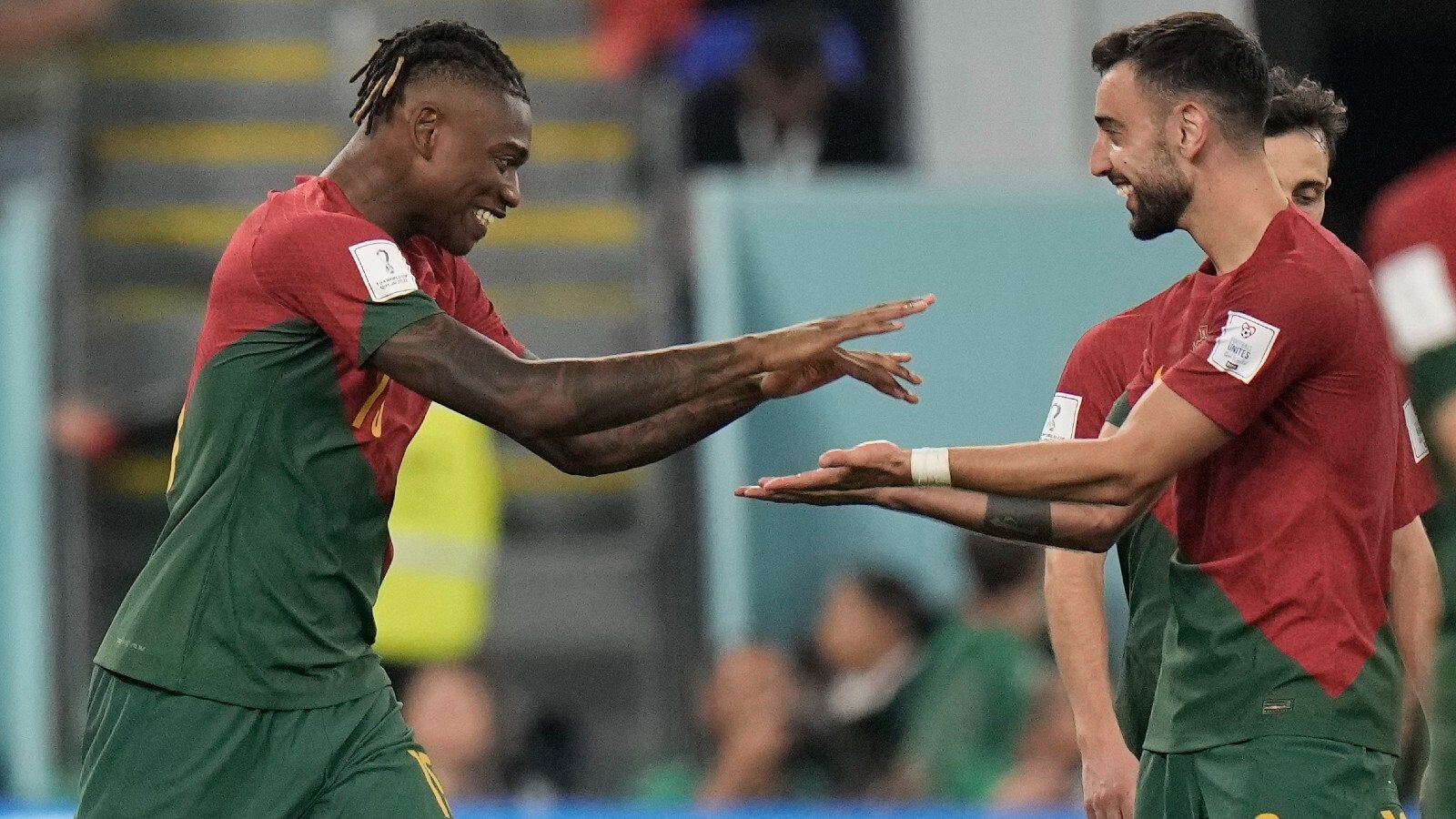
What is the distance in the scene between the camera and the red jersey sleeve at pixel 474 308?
14.0 feet

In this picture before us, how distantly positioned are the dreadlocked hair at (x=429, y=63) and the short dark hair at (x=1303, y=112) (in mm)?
1396

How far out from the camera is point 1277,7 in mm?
10367

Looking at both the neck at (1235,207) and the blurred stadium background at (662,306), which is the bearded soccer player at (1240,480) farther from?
the blurred stadium background at (662,306)

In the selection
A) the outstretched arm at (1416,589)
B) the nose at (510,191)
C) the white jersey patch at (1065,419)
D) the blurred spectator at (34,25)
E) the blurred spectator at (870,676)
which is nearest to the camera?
the nose at (510,191)

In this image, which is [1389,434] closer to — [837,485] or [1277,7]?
[837,485]

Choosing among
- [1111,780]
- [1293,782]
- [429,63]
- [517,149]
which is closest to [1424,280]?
[1293,782]

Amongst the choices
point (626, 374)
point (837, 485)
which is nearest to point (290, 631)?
point (626, 374)

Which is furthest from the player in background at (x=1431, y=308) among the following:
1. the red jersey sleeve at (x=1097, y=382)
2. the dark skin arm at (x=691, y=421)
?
the red jersey sleeve at (x=1097, y=382)

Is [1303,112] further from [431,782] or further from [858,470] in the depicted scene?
[431,782]

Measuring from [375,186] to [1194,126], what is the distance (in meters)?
1.39

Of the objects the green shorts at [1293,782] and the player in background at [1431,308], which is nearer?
the player in background at [1431,308]

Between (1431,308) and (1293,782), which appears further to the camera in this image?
(1293,782)

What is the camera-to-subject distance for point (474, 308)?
430cm

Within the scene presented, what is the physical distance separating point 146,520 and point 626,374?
6.36 meters
